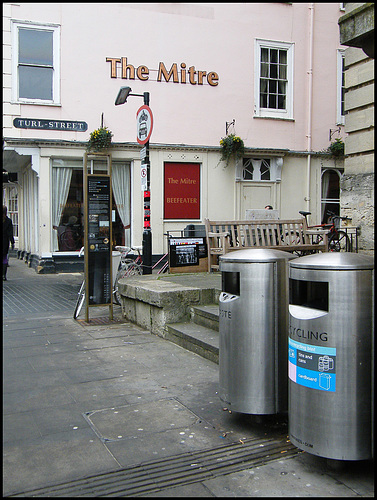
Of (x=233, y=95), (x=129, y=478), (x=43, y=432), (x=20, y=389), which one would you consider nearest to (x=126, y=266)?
(x=20, y=389)

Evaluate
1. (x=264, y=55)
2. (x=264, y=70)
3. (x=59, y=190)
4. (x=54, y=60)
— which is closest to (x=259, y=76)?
(x=264, y=70)

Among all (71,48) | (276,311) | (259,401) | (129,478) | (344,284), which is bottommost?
(129,478)

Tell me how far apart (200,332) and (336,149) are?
12.6 meters

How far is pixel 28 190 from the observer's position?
56.8ft

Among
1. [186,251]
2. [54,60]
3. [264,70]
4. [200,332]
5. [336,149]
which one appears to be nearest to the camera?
[200,332]

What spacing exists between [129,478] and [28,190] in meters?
15.3

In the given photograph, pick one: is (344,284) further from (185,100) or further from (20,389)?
(185,100)

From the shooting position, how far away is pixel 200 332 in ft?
20.8

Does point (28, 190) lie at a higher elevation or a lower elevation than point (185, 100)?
lower

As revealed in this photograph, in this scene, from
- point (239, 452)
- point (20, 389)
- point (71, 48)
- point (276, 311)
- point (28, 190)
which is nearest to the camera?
point (239, 452)

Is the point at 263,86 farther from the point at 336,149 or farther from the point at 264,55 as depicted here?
the point at 336,149

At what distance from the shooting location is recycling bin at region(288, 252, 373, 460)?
3.12 meters

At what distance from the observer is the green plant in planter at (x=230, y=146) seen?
1584 cm

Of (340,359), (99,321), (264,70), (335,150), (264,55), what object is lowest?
(99,321)
